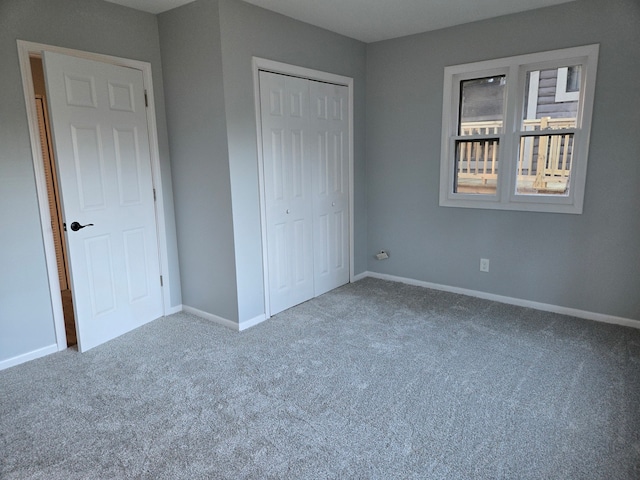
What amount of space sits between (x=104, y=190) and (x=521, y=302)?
3.48 meters

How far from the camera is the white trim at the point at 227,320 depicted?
3344mm

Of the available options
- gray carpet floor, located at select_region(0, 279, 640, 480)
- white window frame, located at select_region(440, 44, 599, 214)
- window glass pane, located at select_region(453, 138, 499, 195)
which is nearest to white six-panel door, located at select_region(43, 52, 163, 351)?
gray carpet floor, located at select_region(0, 279, 640, 480)

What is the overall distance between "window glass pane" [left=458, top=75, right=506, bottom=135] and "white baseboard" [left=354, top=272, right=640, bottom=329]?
145 cm

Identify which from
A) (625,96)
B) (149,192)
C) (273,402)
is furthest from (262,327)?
(625,96)

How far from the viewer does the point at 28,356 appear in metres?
2.87

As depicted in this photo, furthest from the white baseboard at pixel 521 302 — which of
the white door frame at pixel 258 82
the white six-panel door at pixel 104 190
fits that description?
the white six-panel door at pixel 104 190

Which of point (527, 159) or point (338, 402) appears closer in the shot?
point (338, 402)

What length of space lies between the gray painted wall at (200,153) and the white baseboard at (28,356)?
1.07m

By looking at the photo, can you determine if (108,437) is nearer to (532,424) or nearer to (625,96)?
(532,424)

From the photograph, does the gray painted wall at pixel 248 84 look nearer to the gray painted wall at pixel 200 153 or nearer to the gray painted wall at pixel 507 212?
the gray painted wall at pixel 200 153

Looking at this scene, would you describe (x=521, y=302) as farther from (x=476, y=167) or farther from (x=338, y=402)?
(x=338, y=402)

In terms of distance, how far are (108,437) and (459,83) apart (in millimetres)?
3692

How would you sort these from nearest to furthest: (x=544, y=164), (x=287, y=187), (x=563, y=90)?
1. (x=563, y=90)
2. (x=544, y=164)
3. (x=287, y=187)

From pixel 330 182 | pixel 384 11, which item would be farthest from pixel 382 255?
pixel 384 11
